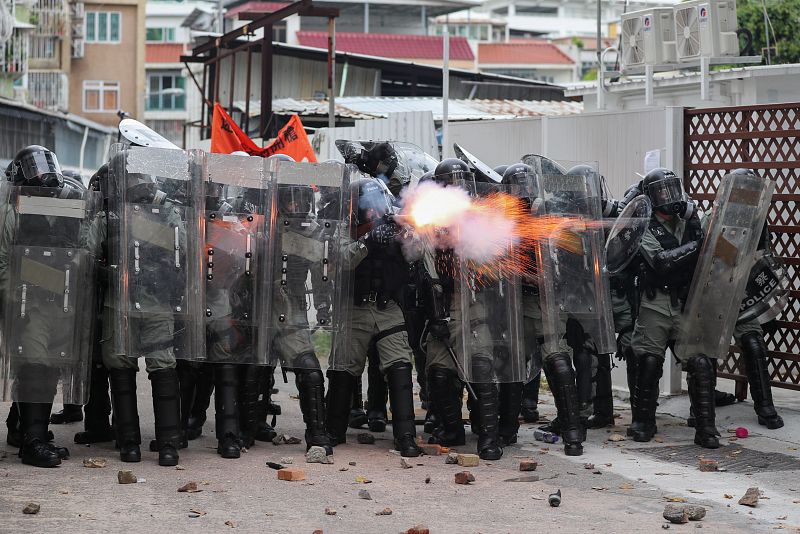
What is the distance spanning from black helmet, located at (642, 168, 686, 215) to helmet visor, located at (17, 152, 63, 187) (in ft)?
13.4

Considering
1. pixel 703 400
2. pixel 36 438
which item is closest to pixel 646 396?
pixel 703 400

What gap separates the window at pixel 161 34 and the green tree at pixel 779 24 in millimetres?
42211

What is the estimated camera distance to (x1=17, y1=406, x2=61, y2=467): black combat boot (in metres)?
7.36

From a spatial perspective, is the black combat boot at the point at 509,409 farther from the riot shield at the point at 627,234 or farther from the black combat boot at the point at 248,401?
the black combat boot at the point at 248,401

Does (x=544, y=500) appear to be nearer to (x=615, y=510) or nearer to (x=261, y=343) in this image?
(x=615, y=510)

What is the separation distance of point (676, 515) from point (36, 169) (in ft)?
14.7

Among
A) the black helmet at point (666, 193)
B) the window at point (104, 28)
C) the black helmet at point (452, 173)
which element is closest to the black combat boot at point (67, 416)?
the black helmet at point (452, 173)

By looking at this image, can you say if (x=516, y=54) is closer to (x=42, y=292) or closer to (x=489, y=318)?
(x=489, y=318)

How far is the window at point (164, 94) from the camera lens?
52.3 meters

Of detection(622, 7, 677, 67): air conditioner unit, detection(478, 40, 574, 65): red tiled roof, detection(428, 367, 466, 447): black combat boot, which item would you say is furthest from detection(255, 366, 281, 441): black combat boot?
detection(478, 40, 574, 65): red tiled roof

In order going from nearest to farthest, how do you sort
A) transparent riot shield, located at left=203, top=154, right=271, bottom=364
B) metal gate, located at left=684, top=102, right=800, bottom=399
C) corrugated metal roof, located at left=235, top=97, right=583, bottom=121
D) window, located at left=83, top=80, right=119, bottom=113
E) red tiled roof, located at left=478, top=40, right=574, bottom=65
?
transparent riot shield, located at left=203, top=154, right=271, bottom=364 < metal gate, located at left=684, top=102, right=800, bottom=399 < corrugated metal roof, located at left=235, top=97, right=583, bottom=121 < window, located at left=83, top=80, right=119, bottom=113 < red tiled roof, located at left=478, top=40, right=574, bottom=65

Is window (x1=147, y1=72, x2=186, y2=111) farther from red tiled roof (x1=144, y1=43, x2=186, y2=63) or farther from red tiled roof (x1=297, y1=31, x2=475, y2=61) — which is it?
red tiled roof (x1=297, y1=31, x2=475, y2=61)

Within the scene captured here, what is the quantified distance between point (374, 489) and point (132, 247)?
220 centimetres

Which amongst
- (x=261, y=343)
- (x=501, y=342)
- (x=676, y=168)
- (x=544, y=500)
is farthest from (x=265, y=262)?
(x=676, y=168)
